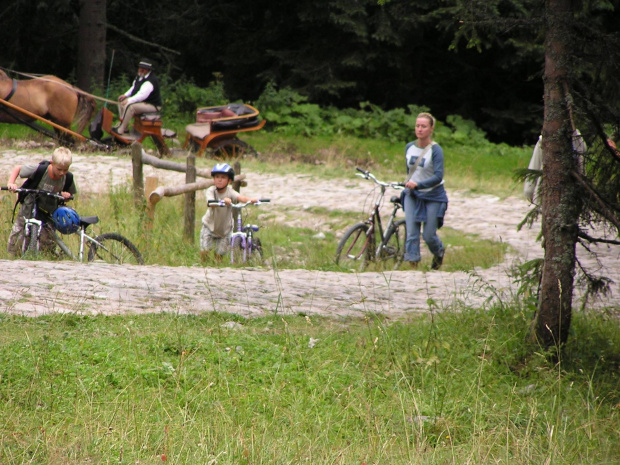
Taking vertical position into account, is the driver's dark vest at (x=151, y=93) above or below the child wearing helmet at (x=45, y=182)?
above

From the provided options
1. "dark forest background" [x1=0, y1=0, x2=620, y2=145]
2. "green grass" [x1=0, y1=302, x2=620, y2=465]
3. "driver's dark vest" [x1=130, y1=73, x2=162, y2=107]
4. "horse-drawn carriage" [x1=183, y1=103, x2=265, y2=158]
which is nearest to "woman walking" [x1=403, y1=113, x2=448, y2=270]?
"green grass" [x1=0, y1=302, x2=620, y2=465]

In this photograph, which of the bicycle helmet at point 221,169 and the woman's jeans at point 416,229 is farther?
the woman's jeans at point 416,229

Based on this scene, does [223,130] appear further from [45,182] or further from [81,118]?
[45,182]

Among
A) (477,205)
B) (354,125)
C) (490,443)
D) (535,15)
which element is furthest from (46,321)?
(354,125)

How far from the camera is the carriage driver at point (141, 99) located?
750 inches

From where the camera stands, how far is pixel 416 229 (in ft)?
34.3

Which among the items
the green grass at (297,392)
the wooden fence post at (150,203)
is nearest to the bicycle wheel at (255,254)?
the wooden fence post at (150,203)

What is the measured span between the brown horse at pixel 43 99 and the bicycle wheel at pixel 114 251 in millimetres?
10653

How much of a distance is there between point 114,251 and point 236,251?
4.57 ft

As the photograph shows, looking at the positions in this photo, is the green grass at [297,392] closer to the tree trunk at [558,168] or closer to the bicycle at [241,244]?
the tree trunk at [558,168]

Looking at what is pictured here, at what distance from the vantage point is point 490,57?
97.5 ft

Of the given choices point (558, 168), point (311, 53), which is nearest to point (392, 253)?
point (558, 168)

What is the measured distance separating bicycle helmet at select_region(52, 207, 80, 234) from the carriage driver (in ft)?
33.9

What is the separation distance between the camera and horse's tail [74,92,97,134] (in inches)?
776
